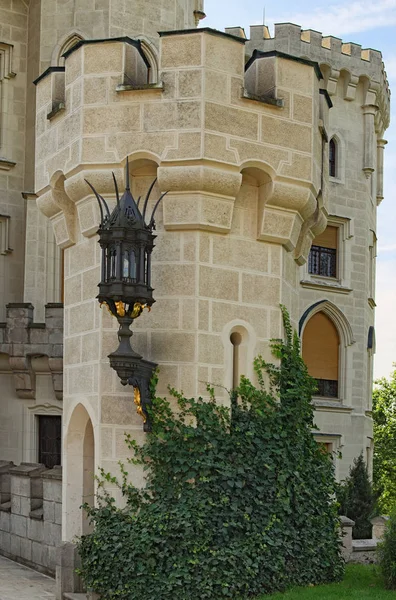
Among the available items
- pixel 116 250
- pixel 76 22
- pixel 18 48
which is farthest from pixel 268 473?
pixel 18 48

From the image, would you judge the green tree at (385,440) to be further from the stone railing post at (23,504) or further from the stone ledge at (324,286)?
the stone railing post at (23,504)

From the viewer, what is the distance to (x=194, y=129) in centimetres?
946

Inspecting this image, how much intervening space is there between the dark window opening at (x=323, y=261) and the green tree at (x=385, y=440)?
15.0 meters

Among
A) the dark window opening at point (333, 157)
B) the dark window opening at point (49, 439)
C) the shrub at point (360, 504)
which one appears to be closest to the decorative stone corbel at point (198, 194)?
the dark window opening at point (49, 439)

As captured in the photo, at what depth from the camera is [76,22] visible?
18.6 m

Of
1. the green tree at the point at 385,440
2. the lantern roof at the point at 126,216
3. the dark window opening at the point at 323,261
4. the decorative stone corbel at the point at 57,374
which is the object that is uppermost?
the dark window opening at the point at 323,261

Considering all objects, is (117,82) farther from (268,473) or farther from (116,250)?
(268,473)

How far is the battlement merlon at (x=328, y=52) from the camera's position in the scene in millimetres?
25983

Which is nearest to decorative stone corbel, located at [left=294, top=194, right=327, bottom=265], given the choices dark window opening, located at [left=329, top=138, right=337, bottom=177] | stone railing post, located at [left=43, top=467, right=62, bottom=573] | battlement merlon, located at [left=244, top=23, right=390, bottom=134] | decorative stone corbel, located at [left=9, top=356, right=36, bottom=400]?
stone railing post, located at [left=43, top=467, right=62, bottom=573]

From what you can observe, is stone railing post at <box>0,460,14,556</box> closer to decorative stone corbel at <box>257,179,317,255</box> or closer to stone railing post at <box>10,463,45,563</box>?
stone railing post at <box>10,463,45,563</box>

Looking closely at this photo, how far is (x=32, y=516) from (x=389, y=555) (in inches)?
202

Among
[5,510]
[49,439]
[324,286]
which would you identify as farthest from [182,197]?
[324,286]

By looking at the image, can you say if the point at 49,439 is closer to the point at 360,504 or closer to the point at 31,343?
the point at 31,343

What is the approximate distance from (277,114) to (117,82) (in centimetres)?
160
